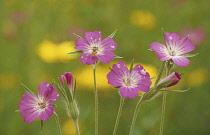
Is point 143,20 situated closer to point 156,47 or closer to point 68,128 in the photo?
point 68,128

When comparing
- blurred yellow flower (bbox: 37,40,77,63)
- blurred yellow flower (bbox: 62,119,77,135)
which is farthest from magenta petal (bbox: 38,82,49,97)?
blurred yellow flower (bbox: 37,40,77,63)

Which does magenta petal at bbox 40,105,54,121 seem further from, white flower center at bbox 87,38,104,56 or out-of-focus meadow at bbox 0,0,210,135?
out-of-focus meadow at bbox 0,0,210,135

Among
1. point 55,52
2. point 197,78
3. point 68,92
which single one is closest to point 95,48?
point 68,92

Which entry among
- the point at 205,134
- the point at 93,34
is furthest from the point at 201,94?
the point at 93,34

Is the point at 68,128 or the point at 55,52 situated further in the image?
the point at 55,52

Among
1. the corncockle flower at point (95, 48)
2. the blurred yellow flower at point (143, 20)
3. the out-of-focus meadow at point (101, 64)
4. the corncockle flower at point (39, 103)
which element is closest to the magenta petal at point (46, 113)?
the corncockle flower at point (39, 103)

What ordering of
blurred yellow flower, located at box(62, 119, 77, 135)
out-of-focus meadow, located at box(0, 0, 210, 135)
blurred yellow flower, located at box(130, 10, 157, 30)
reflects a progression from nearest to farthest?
blurred yellow flower, located at box(62, 119, 77, 135) → out-of-focus meadow, located at box(0, 0, 210, 135) → blurred yellow flower, located at box(130, 10, 157, 30)
